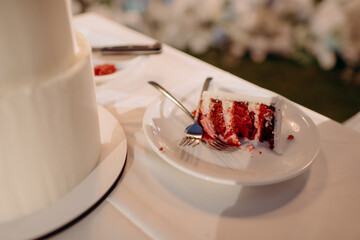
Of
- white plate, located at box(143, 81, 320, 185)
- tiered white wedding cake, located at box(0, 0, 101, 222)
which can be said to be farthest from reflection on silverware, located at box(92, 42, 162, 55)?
tiered white wedding cake, located at box(0, 0, 101, 222)

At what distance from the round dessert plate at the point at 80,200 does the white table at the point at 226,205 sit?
19 millimetres

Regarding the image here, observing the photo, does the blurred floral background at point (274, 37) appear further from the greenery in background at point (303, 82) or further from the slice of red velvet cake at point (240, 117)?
the slice of red velvet cake at point (240, 117)

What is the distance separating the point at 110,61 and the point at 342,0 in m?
1.46

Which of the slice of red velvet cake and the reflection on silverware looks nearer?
the slice of red velvet cake

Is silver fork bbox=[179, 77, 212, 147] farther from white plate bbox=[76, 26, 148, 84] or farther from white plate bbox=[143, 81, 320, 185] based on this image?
white plate bbox=[76, 26, 148, 84]

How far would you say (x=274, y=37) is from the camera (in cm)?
184

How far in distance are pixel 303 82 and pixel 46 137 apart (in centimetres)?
156

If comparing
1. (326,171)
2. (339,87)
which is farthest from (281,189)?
(339,87)

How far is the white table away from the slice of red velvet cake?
9 centimetres

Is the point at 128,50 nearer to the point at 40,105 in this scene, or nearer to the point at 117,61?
the point at 117,61

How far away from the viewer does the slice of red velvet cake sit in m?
0.51

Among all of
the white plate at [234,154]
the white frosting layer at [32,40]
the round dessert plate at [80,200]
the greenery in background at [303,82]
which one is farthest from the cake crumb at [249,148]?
the greenery in background at [303,82]

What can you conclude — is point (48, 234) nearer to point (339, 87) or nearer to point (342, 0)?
point (339, 87)

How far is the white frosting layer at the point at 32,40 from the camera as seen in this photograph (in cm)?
29
